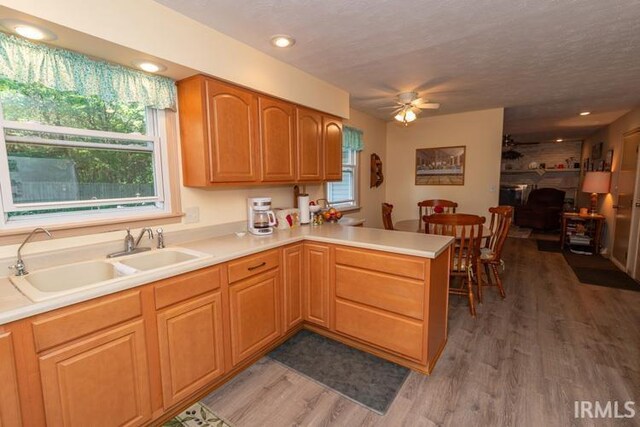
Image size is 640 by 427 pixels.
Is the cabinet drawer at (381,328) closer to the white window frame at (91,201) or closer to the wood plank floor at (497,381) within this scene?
the wood plank floor at (497,381)

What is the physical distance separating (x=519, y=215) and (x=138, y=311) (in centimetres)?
839

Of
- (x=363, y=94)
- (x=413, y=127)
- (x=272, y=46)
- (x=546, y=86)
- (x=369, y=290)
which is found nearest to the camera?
(x=369, y=290)

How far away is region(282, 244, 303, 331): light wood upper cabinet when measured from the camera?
91.7 inches

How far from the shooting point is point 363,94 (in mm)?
3551

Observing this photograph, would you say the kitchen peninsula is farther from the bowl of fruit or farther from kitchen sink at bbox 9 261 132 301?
the bowl of fruit

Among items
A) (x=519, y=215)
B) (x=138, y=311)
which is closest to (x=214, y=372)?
(x=138, y=311)

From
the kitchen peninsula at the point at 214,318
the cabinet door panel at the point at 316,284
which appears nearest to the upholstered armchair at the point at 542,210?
the kitchen peninsula at the point at 214,318

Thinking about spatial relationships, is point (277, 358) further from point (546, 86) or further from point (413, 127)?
point (413, 127)

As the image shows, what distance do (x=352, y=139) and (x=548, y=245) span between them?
4.50m

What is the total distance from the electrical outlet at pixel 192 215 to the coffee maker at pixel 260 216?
17.0 inches

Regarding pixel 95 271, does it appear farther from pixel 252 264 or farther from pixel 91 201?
pixel 252 264

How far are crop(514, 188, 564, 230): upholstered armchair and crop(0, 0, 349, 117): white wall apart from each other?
6905 mm

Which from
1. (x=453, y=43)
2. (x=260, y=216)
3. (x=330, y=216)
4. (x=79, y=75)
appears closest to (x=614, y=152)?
(x=453, y=43)

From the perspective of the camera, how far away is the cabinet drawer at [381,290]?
1.97 m
